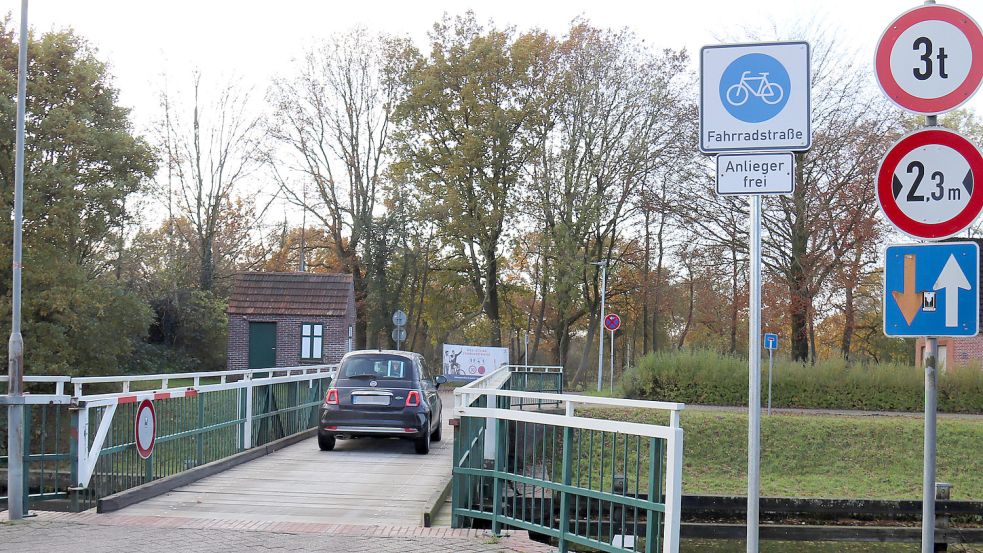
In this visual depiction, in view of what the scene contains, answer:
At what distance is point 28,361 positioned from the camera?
1141 inches

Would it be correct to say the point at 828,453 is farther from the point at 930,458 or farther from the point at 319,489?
the point at 930,458

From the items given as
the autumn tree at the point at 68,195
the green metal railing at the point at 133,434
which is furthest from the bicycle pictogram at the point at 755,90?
the autumn tree at the point at 68,195

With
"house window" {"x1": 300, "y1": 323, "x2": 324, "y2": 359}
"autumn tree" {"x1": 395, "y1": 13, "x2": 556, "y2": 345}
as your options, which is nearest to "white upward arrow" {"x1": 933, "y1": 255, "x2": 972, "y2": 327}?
"house window" {"x1": 300, "y1": 323, "x2": 324, "y2": 359}

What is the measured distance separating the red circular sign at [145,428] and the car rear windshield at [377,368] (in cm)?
495

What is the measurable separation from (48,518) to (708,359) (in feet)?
80.6

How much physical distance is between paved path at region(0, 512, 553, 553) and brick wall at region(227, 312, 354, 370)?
105 ft

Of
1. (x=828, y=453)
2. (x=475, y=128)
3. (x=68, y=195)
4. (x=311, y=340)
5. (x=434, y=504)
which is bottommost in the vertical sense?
(x=828, y=453)

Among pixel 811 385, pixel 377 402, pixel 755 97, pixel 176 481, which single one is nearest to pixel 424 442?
pixel 377 402

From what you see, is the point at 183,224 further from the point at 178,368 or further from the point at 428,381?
the point at 428,381

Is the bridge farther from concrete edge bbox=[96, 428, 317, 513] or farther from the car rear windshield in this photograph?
the car rear windshield

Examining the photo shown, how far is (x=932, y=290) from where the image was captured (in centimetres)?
537

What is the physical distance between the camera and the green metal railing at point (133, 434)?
9.35m

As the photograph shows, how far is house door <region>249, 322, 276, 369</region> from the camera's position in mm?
40862

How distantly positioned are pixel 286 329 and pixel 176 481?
30284mm
